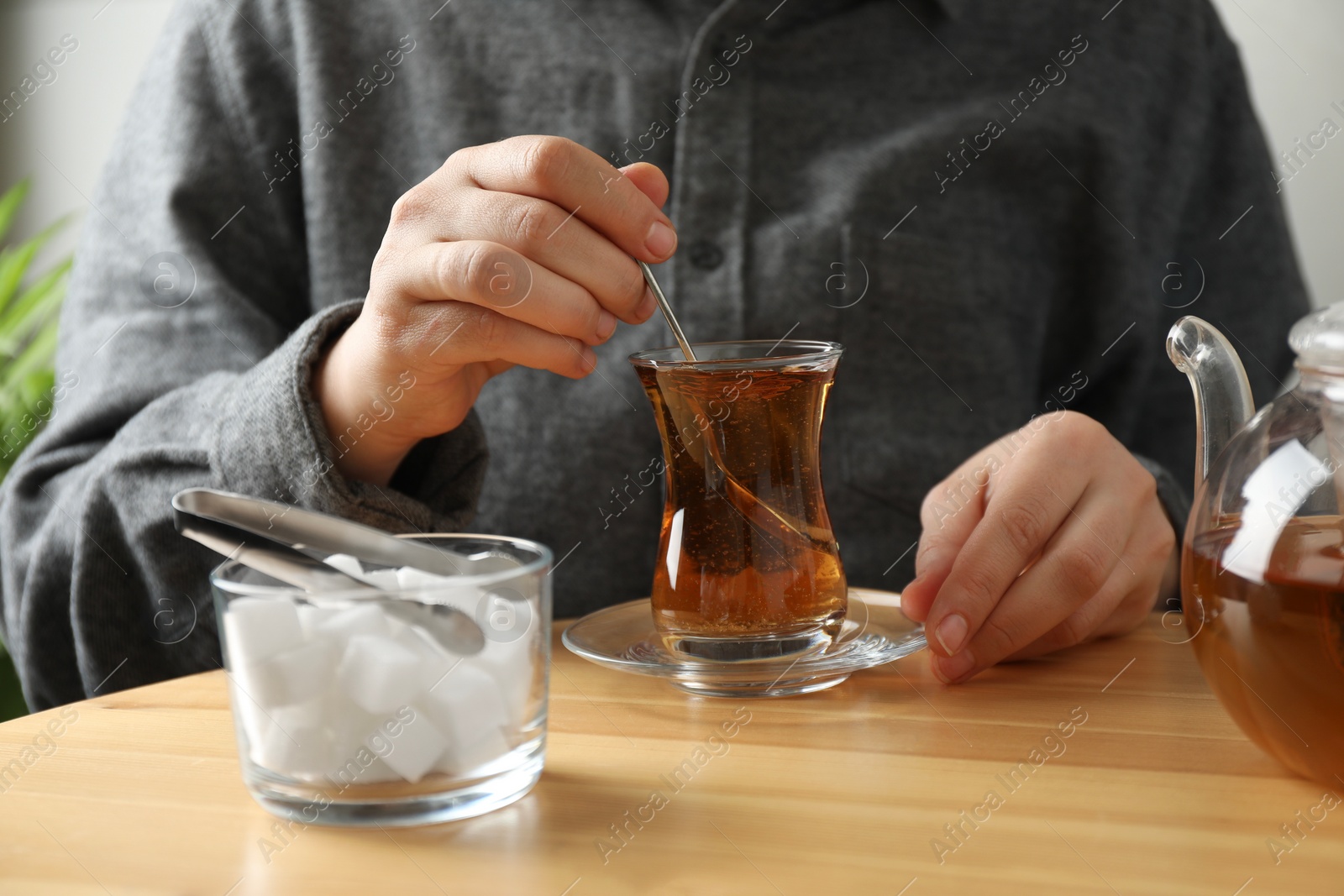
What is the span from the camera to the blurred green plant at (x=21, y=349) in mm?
1661

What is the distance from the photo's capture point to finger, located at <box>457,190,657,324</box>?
66 cm

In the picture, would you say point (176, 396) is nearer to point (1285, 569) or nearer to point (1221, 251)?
point (1285, 569)

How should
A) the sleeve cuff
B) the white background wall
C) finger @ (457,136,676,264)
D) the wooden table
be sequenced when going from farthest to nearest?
the white background wall < the sleeve cuff < finger @ (457,136,676,264) < the wooden table

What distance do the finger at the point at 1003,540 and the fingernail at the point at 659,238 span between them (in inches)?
10.1

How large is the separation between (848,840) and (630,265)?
38cm

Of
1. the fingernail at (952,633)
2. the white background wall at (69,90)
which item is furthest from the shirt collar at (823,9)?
the white background wall at (69,90)

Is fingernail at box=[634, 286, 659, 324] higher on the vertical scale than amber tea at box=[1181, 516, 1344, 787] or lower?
higher

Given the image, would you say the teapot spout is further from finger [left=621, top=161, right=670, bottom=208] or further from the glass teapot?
finger [left=621, top=161, right=670, bottom=208]

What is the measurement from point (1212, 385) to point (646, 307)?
0.34 m

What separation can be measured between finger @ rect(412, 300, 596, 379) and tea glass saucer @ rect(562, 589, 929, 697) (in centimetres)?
17

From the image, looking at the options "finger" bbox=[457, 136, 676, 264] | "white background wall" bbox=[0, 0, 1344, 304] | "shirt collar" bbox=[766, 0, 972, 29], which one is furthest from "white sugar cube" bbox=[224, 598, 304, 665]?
"white background wall" bbox=[0, 0, 1344, 304]

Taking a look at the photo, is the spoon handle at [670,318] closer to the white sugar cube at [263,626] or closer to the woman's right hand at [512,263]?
the woman's right hand at [512,263]

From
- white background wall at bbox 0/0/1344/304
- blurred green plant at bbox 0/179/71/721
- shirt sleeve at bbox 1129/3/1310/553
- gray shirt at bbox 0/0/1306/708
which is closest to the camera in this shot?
→ gray shirt at bbox 0/0/1306/708

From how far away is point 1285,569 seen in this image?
428mm
